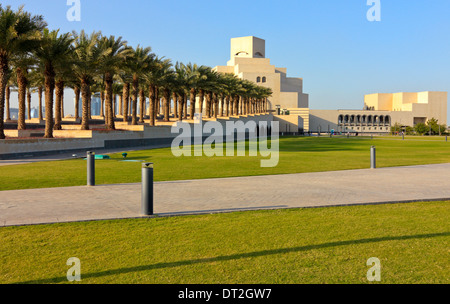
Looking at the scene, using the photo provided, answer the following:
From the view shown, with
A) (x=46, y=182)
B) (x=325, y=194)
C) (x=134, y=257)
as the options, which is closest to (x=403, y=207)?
(x=325, y=194)

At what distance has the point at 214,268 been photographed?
4.18 meters

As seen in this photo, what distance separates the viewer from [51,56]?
2733cm

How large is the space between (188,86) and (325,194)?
→ 43.0 m

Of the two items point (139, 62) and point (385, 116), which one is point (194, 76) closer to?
point (139, 62)

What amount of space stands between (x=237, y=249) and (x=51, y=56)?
26821 mm

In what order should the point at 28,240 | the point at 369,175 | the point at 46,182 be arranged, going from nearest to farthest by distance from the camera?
the point at 28,240 < the point at 46,182 < the point at 369,175

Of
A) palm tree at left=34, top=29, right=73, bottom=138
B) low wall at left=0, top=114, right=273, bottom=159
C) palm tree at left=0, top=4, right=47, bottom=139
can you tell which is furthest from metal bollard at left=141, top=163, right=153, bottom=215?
palm tree at left=34, top=29, right=73, bottom=138

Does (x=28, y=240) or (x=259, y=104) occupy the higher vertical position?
(x=259, y=104)

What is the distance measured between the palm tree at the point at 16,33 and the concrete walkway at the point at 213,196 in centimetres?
1737

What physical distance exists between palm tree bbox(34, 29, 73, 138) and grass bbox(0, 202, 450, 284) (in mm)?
23979

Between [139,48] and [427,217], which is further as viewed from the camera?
[139,48]

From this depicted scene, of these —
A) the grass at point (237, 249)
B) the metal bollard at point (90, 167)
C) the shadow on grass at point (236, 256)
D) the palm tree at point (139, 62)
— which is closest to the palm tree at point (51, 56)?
the palm tree at point (139, 62)

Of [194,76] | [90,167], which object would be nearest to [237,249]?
[90,167]
